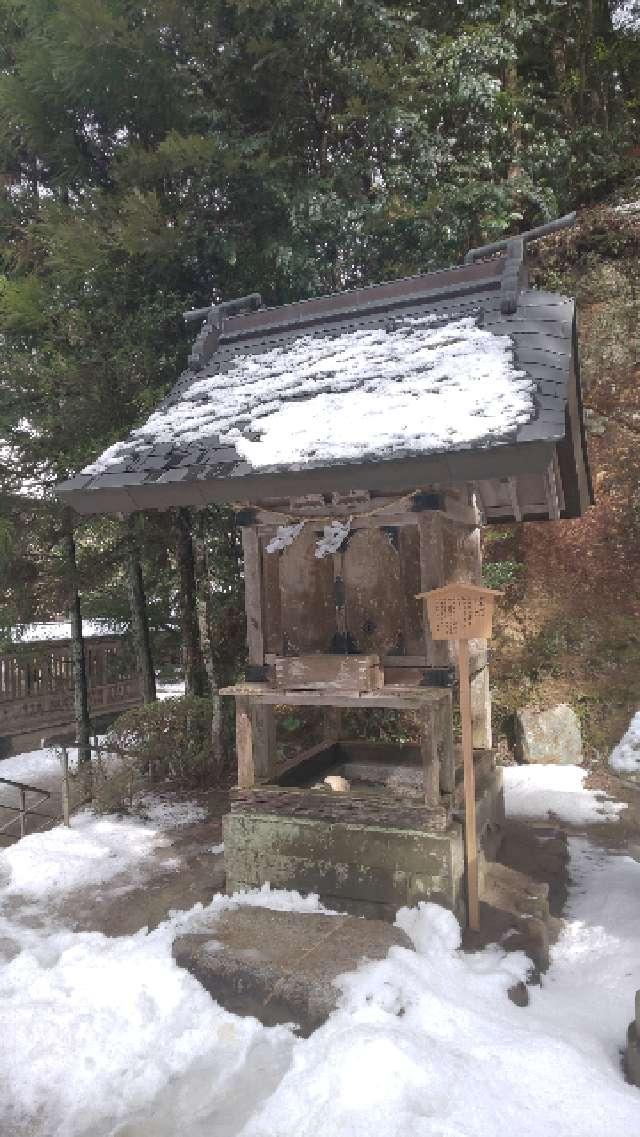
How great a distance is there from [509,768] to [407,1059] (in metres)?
7.00

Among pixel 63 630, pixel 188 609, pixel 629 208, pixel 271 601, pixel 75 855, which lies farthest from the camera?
pixel 63 630

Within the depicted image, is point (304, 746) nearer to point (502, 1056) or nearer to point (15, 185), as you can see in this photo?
point (502, 1056)

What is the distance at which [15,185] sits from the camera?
487 inches

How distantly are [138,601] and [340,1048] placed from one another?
9564 millimetres

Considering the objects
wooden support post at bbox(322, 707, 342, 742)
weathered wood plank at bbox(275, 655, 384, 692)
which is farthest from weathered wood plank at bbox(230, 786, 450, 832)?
wooden support post at bbox(322, 707, 342, 742)

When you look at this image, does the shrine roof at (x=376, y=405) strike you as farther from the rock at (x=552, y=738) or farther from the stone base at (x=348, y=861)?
the rock at (x=552, y=738)

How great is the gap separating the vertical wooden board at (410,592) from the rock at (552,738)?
5571mm

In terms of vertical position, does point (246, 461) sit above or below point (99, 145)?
below

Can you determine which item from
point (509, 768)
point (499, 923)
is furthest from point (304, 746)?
point (499, 923)

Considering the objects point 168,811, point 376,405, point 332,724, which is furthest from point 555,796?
point 376,405

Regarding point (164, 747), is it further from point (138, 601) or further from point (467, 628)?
point (467, 628)

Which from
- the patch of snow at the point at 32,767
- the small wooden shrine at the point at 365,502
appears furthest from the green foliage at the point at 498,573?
the patch of snow at the point at 32,767

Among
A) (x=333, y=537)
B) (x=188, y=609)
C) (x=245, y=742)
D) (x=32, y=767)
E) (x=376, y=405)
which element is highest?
(x=376, y=405)

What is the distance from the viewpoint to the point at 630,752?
28.4 feet
